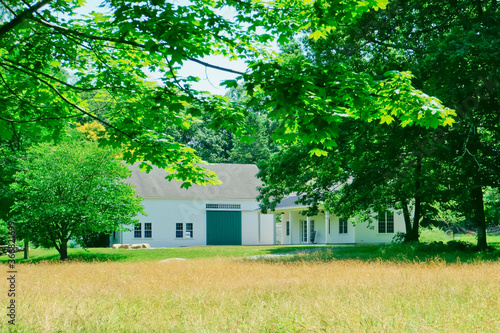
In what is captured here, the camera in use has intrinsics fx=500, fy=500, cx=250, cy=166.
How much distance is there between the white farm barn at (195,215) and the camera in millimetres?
38125

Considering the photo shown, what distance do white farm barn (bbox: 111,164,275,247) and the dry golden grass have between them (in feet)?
88.1

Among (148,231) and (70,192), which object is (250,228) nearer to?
(148,231)

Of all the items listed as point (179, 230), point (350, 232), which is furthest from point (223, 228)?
point (350, 232)

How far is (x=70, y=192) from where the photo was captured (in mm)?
22969

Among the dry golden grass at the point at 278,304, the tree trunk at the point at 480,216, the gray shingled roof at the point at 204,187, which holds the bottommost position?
the dry golden grass at the point at 278,304

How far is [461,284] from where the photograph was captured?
9.14 meters

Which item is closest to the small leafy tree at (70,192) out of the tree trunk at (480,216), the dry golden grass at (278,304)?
the dry golden grass at (278,304)

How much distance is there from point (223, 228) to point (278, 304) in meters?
32.8

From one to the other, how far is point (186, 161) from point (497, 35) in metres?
10.7

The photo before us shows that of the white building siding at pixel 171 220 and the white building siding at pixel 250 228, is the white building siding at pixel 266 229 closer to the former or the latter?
the white building siding at pixel 250 228

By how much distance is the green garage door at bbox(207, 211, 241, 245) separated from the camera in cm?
3988

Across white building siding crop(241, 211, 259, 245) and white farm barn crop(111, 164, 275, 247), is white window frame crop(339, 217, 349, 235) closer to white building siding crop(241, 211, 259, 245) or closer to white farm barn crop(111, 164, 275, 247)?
white farm barn crop(111, 164, 275, 247)

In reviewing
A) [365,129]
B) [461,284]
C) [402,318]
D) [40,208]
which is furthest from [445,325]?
[40,208]

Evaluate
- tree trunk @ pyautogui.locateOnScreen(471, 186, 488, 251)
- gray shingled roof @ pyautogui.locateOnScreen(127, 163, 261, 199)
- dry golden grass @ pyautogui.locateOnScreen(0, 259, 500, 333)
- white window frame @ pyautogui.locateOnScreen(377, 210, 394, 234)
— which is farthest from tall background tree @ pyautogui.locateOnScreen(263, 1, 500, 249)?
gray shingled roof @ pyautogui.locateOnScreen(127, 163, 261, 199)
